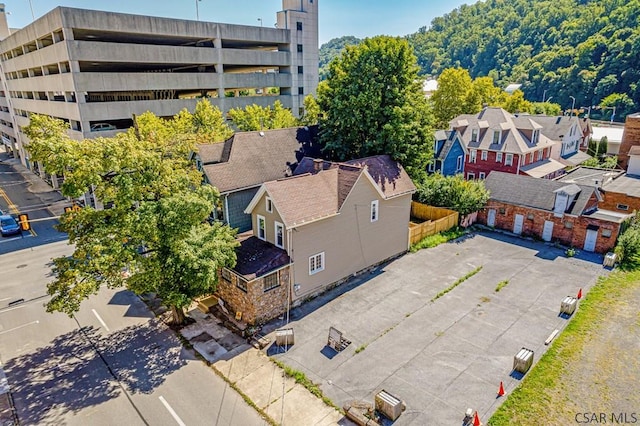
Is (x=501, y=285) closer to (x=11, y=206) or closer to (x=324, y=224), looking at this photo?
(x=324, y=224)

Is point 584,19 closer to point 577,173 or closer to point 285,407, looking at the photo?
point 577,173

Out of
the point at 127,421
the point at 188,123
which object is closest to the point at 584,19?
the point at 188,123

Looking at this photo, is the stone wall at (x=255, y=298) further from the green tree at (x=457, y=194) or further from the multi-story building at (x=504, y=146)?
the multi-story building at (x=504, y=146)

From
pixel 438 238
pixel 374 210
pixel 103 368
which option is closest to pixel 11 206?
pixel 103 368

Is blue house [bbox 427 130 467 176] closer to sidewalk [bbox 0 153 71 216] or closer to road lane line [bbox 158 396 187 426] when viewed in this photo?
road lane line [bbox 158 396 187 426]

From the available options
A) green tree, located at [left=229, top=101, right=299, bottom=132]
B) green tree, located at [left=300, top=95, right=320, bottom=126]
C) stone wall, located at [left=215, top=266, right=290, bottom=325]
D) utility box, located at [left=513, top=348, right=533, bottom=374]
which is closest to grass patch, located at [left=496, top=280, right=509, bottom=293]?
utility box, located at [left=513, top=348, right=533, bottom=374]

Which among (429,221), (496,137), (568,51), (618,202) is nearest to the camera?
(429,221)
